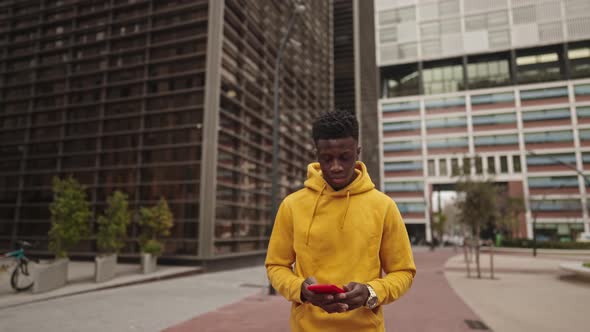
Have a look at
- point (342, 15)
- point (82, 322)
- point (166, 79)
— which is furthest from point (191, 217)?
point (342, 15)

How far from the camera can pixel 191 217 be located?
16609 mm

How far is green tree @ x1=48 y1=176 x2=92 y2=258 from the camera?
10852mm

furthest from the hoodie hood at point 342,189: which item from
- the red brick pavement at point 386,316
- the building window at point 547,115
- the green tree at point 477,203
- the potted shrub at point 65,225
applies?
the building window at point 547,115

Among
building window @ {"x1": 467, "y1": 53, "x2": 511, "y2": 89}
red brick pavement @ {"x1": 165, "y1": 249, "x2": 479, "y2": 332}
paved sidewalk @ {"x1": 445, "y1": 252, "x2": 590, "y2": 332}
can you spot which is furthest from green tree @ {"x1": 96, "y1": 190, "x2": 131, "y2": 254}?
building window @ {"x1": 467, "y1": 53, "x2": 511, "y2": 89}

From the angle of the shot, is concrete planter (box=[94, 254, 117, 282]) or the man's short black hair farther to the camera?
concrete planter (box=[94, 254, 117, 282])

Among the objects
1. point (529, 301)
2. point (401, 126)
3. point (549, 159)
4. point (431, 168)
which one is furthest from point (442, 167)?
point (529, 301)

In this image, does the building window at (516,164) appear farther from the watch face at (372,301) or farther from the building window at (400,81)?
the watch face at (372,301)

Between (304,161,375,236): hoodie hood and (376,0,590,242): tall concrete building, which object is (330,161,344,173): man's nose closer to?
(304,161,375,236): hoodie hood

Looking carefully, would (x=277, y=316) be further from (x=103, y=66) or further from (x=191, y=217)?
(x=103, y=66)

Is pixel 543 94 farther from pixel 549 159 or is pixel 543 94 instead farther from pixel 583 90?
pixel 549 159

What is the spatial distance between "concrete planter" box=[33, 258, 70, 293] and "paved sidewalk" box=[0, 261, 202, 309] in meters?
0.18

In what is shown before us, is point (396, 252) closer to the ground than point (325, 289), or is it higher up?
higher up

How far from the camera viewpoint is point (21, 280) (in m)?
10.7

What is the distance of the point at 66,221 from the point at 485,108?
60.5 meters
